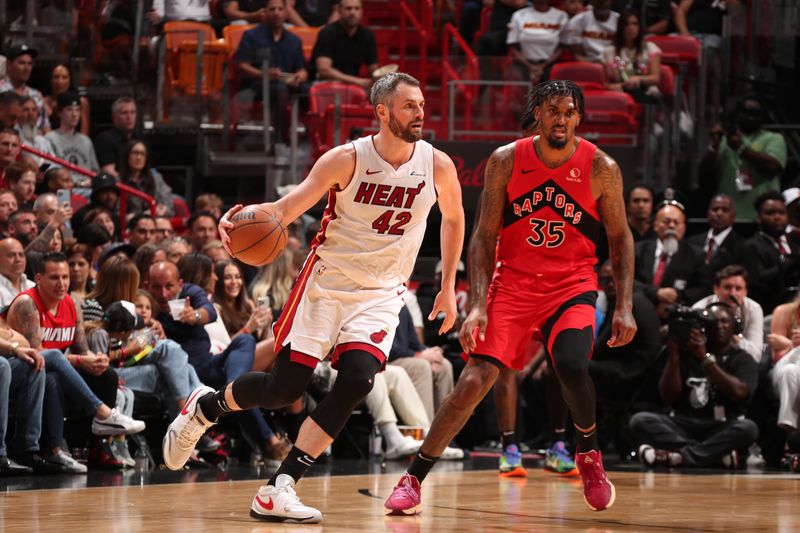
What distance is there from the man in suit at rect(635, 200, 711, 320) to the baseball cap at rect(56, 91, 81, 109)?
18.1 feet

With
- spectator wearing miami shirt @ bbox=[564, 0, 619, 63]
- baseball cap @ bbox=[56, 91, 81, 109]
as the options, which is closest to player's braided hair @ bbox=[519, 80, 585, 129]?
baseball cap @ bbox=[56, 91, 81, 109]

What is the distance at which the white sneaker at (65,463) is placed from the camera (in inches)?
325

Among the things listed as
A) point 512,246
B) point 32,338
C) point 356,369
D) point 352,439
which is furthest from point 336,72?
point 356,369

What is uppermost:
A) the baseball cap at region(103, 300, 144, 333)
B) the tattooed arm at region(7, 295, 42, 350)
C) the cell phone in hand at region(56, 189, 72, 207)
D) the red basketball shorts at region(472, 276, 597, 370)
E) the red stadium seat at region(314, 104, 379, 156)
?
the red stadium seat at region(314, 104, 379, 156)

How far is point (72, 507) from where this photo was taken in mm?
6316

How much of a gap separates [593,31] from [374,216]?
8667 millimetres

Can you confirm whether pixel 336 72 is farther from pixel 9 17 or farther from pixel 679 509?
pixel 679 509

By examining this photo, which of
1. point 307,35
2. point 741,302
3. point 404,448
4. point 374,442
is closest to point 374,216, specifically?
point 404,448

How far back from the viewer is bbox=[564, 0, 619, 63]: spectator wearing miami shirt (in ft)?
45.9

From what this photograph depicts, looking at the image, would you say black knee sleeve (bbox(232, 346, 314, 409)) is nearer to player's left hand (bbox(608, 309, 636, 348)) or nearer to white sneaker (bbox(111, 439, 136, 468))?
player's left hand (bbox(608, 309, 636, 348))

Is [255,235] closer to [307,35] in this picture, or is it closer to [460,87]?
[460,87]

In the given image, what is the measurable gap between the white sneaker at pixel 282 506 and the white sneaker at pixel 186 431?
1.91ft

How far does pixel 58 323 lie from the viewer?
8.58 m

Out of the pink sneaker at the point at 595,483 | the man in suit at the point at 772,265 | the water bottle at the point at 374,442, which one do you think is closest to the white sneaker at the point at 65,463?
the water bottle at the point at 374,442
